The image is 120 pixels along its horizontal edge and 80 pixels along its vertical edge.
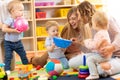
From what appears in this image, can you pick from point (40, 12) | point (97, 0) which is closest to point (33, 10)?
point (40, 12)

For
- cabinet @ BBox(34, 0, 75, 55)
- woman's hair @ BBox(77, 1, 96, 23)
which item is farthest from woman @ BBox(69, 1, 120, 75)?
cabinet @ BBox(34, 0, 75, 55)

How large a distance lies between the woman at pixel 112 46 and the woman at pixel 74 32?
74mm

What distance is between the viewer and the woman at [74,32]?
7.41 ft

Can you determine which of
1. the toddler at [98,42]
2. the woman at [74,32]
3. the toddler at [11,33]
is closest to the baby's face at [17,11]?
the toddler at [11,33]

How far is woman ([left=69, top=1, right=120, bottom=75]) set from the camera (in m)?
1.89

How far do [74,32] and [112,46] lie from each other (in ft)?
1.75

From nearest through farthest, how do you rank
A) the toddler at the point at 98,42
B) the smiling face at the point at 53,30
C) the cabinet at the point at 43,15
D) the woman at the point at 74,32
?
the toddler at the point at 98,42, the smiling face at the point at 53,30, the woman at the point at 74,32, the cabinet at the point at 43,15

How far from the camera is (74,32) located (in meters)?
2.33

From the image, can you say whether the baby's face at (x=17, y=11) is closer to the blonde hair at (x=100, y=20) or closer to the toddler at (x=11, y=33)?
the toddler at (x=11, y=33)

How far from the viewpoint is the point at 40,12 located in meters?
3.88

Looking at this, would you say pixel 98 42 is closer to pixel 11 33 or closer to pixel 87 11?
pixel 87 11

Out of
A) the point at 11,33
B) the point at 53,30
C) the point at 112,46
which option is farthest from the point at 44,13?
the point at 112,46

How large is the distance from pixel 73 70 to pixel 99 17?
1.88 feet

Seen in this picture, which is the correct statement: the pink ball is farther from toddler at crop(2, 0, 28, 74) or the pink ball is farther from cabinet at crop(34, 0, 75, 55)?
cabinet at crop(34, 0, 75, 55)
